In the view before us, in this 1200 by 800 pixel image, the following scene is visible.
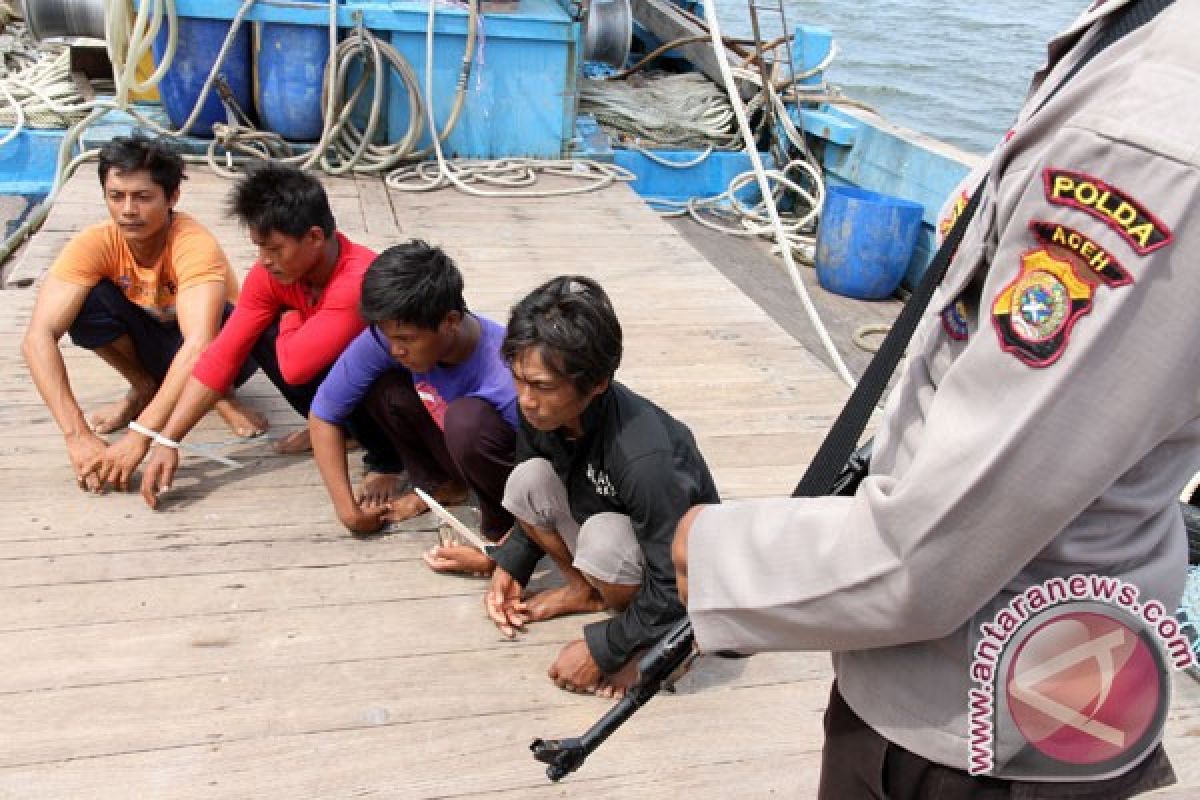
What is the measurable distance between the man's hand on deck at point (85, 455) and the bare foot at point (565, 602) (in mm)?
1021

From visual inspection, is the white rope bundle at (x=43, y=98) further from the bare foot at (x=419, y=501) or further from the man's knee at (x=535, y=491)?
the man's knee at (x=535, y=491)

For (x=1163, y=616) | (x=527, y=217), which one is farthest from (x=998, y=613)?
(x=527, y=217)

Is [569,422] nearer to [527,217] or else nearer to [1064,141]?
[1064,141]

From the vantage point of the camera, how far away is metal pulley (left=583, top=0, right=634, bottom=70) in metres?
6.17

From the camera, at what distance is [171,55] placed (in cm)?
405

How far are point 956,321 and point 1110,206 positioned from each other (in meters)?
0.17

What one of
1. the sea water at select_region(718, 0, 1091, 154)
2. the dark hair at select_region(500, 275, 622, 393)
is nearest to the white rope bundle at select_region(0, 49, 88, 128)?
the dark hair at select_region(500, 275, 622, 393)

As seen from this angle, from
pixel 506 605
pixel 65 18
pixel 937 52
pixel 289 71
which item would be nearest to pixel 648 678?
pixel 506 605

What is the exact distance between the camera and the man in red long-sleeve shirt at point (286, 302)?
2121 mm

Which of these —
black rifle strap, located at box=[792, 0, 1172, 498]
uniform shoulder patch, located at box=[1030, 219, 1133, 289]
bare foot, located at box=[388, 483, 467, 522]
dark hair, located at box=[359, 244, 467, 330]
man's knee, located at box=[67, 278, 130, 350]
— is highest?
uniform shoulder patch, located at box=[1030, 219, 1133, 289]

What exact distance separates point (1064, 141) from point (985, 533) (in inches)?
9.5

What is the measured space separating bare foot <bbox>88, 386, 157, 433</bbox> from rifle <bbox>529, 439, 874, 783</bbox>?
72.0 inches

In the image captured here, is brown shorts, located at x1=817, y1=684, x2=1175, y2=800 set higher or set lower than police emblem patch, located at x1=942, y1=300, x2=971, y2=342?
lower

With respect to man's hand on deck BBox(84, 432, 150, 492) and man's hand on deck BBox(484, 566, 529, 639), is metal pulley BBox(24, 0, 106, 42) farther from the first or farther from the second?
man's hand on deck BBox(484, 566, 529, 639)
